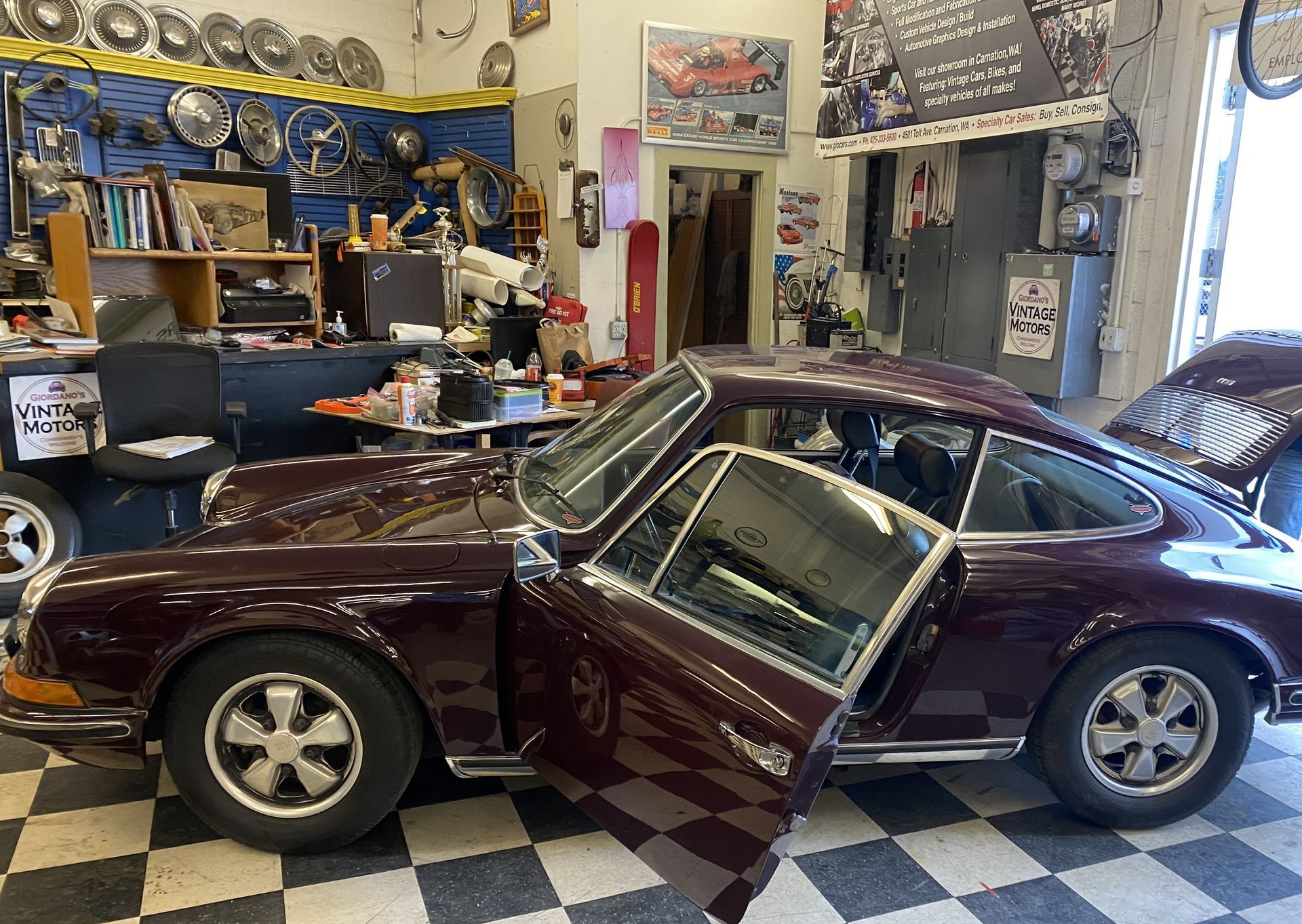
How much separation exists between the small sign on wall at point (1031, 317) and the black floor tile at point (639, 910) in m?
3.93

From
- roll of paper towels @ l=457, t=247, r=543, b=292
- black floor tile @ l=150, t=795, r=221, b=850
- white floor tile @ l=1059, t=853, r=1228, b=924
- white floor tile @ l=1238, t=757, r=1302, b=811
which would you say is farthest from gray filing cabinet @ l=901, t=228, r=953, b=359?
black floor tile @ l=150, t=795, r=221, b=850

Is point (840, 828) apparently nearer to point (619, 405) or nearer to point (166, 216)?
point (619, 405)

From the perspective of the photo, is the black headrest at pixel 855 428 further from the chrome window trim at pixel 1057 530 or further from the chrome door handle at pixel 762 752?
the chrome door handle at pixel 762 752

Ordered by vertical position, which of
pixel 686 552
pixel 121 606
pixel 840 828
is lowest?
pixel 840 828

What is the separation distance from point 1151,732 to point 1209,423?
1.14m

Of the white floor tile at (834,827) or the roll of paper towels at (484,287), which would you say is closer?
the white floor tile at (834,827)

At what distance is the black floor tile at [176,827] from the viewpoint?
7.89ft

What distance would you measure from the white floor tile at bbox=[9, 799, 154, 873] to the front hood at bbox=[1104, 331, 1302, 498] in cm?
326

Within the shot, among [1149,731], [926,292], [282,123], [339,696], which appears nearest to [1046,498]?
[1149,731]

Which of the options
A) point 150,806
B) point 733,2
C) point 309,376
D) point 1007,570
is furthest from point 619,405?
point 733,2

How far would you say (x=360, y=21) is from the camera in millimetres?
8359

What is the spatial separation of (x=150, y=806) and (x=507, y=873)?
105 cm

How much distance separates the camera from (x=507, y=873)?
91.4 inches

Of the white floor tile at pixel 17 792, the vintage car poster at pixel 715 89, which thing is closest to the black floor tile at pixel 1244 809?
the white floor tile at pixel 17 792
